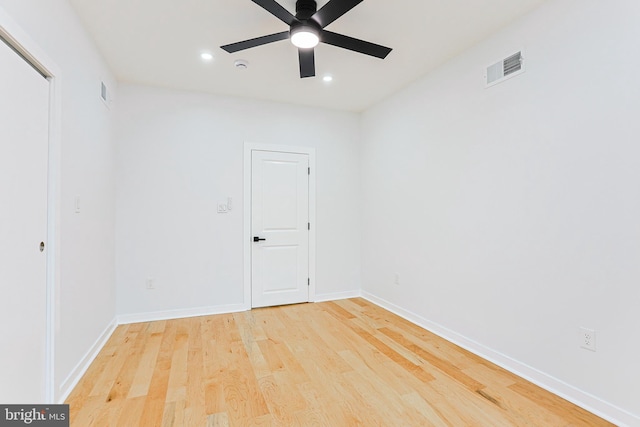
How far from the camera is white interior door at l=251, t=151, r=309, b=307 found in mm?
3961

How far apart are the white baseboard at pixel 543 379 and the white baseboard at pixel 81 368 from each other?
304 centimetres

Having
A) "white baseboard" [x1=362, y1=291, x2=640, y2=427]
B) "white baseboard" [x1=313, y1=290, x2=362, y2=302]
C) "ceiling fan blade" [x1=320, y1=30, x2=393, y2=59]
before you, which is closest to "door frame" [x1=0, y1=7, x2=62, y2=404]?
"ceiling fan blade" [x1=320, y1=30, x2=393, y2=59]

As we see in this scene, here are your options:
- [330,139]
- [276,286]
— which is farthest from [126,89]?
[276,286]

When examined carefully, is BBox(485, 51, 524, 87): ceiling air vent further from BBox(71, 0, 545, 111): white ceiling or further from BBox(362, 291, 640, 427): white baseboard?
BBox(362, 291, 640, 427): white baseboard

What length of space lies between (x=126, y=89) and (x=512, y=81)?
12.6ft

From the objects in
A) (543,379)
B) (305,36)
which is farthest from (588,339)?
(305,36)

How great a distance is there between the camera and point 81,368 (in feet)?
7.58

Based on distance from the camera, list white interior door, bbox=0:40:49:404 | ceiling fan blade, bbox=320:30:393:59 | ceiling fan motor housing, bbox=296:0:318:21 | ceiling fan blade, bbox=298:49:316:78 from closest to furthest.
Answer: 1. white interior door, bbox=0:40:49:404
2. ceiling fan motor housing, bbox=296:0:318:21
3. ceiling fan blade, bbox=320:30:393:59
4. ceiling fan blade, bbox=298:49:316:78

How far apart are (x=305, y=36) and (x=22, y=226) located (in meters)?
2.02

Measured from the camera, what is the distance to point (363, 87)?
11.8ft

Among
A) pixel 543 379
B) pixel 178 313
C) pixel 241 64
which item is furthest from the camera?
pixel 178 313

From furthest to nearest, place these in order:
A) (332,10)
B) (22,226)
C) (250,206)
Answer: (250,206) < (332,10) < (22,226)

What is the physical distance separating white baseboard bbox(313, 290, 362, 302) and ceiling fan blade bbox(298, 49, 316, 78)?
113 inches

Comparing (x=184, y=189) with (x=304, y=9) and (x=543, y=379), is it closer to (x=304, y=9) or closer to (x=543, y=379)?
(x=304, y=9)
